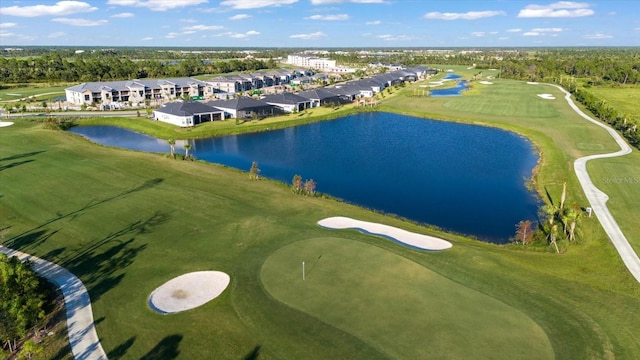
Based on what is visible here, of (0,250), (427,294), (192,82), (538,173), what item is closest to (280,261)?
(427,294)

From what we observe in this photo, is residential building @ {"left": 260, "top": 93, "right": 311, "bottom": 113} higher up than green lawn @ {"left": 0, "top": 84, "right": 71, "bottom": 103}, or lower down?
lower down

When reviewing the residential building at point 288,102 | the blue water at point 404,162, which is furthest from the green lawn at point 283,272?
the residential building at point 288,102

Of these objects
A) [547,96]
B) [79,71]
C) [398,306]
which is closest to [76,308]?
[398,306]

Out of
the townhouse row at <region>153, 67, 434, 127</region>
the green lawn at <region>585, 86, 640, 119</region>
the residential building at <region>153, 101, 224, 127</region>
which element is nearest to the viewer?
the residential building at <region>153, 101, 224, 127</region>

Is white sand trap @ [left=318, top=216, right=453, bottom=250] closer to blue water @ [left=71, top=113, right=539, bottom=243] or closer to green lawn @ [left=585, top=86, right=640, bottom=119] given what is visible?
blue water @ [left=71, top=113, right=539, bottom=243]

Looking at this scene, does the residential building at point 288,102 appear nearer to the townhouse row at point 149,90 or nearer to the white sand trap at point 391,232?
the townhouse row at point 149,90

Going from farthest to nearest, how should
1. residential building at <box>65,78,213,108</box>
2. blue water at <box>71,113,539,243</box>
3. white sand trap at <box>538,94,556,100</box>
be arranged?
white sand trap at <box>538,94,556,100</box> → residential building at <box>65,78,213,108</box> → blue water at <box>71,113,539,243</box>

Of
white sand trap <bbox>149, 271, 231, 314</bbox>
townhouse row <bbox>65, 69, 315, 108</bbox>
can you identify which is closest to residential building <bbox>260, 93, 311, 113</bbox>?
townhouse row <bbox>65, 69, 315, 108</bbox>

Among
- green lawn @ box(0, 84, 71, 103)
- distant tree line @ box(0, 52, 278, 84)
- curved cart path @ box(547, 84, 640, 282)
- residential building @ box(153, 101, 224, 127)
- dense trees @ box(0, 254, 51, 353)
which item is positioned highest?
distant tree line @ box(0, 52, 278, 84)
